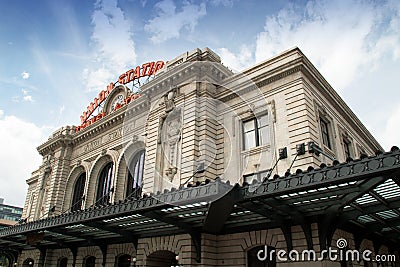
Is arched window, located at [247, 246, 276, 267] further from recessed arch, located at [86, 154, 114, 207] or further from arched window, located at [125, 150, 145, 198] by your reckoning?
recessed arch, located at [86, 154, 114, 207]

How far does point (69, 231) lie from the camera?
19.6 m

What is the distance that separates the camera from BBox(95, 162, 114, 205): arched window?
27656 mm

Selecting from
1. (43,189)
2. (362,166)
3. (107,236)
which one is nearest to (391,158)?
(362,166)

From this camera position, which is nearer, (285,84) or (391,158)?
(391,158)

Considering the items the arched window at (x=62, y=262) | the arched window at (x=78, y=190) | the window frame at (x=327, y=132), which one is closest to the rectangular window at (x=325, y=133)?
the window frame at (x=327, y=132)

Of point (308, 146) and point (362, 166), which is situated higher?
point (308, 146)

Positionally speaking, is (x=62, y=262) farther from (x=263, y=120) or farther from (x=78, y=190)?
(x=263, y=120)

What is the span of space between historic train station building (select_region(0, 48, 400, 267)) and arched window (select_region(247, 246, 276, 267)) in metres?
0.06

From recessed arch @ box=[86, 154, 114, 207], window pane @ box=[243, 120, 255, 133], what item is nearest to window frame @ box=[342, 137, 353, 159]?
window pane @ box=[243, 120, 255, 133]

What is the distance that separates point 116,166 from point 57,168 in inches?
342

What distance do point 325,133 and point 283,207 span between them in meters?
9.23

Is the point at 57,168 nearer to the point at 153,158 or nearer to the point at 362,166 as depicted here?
the point at 153,158

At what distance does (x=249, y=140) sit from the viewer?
64.1 feet

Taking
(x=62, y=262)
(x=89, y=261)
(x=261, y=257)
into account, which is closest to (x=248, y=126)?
(x=261, y=257)
